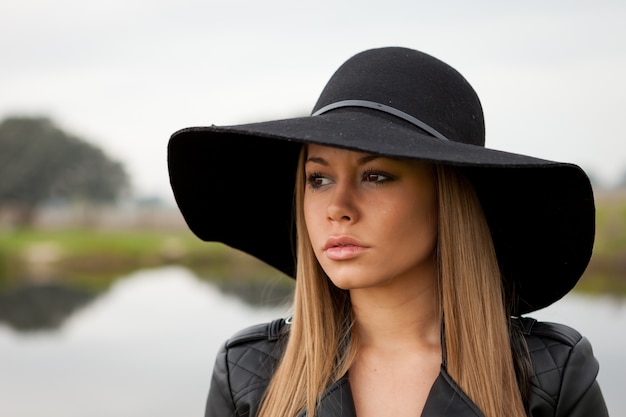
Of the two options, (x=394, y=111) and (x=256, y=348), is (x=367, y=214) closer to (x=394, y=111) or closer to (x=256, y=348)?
(x=394, y=111)

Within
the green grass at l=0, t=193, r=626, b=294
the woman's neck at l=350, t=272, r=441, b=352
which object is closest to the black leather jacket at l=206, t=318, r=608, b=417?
the woman's neck at l=350, t=272, r=441, b=352

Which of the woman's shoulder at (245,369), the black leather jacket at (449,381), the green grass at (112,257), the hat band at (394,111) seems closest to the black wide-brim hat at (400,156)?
the hat band at (394,111)

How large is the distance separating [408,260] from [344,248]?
185 mm

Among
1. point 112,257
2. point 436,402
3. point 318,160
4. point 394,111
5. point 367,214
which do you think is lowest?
point 112,257

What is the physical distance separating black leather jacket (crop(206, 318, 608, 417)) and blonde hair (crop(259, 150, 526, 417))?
0.13ft

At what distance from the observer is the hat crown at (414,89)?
1.96 meters

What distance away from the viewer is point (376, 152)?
167 centimetres

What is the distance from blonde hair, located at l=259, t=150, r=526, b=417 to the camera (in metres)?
2.01

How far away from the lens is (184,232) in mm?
24078

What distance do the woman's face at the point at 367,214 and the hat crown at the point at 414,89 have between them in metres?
0.14

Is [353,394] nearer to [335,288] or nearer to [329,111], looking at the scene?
[335,288]

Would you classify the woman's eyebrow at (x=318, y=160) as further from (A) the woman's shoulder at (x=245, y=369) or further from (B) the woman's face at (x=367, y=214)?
(A) the woman's shoulder at (x=245, y=369)

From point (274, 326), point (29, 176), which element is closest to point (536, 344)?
point (274, 326)

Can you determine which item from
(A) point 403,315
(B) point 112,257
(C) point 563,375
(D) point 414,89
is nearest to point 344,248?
(A) point 403,315
